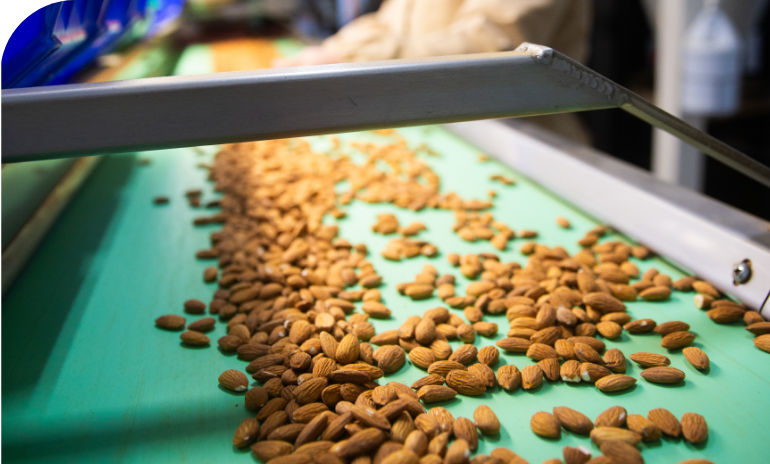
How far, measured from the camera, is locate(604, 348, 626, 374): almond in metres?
0.69

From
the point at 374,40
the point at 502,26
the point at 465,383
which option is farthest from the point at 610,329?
the point at 374,40

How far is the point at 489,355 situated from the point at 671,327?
0.28 meters

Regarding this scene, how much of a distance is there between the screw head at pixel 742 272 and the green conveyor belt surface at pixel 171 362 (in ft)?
0.24

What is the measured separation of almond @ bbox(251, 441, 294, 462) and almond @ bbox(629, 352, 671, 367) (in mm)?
469

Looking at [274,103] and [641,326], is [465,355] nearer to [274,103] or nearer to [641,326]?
[641,326]

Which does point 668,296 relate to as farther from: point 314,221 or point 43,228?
point 43,228

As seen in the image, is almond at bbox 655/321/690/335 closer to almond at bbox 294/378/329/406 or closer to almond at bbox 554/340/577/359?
almond at bbox 554/340/577/359

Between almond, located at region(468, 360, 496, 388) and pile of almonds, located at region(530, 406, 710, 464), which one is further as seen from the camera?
almond, located at region(468, 360, 496, 388)

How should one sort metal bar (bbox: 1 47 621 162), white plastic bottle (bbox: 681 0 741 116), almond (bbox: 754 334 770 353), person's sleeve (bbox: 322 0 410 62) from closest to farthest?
metal bar (bbox: 1 47 621 162) → almond (bbox: 754 334 770 353) → white plastic bottle (bbox: 681 0 741 116) → person's sleeve (bbox: 322 0 410 62)

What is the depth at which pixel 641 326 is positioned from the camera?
76cm

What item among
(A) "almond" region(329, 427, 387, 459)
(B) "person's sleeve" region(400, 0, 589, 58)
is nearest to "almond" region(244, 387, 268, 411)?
(A) "almond" region(329, 427, 387, 459)

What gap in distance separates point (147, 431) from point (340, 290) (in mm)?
390

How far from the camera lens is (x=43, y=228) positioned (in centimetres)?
119

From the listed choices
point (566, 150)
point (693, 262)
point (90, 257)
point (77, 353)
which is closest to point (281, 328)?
point (77, 353)
